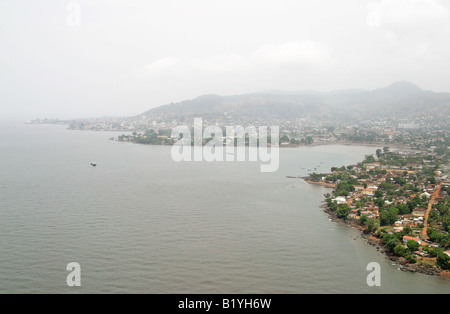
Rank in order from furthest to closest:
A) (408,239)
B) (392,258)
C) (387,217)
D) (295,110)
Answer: (295,110), (387,217), (408,239), (392,258)

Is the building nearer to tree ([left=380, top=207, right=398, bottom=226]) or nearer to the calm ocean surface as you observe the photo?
the calm ocean surface

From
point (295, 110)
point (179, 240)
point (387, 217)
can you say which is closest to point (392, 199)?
point (387, 217)

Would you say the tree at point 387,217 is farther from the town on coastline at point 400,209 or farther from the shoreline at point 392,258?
the shoreline at point 392,258

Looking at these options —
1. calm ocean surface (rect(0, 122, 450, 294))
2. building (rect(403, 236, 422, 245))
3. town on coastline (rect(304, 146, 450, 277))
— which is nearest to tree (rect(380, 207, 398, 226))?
town on coastline (rect(304, 146, 450, 277))

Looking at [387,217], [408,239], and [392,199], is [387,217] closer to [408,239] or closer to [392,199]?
[408,239]

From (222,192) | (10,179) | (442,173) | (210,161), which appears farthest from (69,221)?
(442,173)

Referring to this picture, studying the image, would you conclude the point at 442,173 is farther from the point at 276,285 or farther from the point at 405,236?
the point at 276,285
